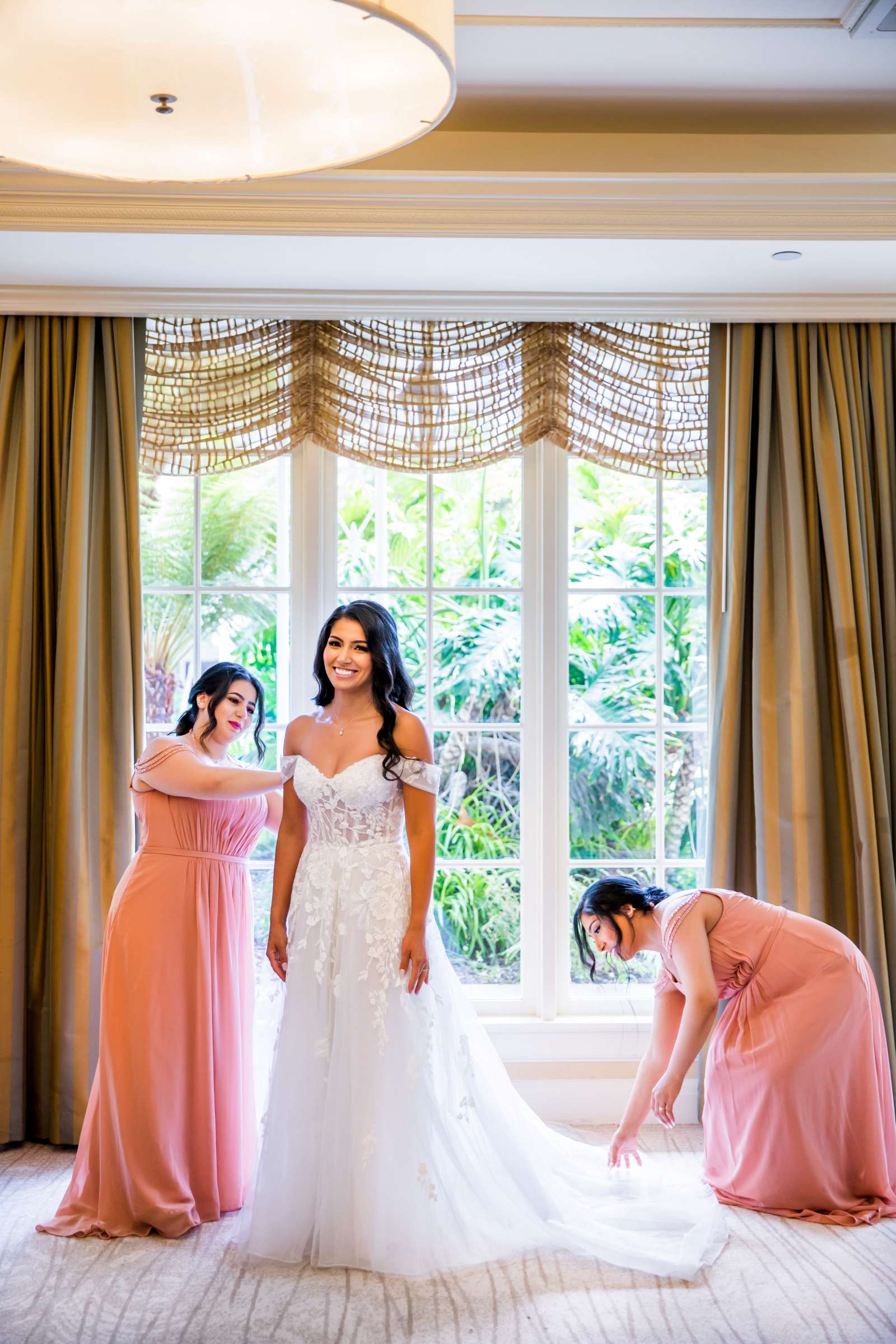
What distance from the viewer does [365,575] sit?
3.71 metres

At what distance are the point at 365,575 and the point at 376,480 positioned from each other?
318mm

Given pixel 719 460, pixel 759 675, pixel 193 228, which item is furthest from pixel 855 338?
pixel 193 228

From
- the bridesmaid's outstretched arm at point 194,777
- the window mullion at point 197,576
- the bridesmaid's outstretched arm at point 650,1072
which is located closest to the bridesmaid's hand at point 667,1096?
the bridesmaid's outstretched arm at point 650,1072

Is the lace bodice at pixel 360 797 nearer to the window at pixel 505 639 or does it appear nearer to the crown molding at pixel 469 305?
the window at pixel 505 639

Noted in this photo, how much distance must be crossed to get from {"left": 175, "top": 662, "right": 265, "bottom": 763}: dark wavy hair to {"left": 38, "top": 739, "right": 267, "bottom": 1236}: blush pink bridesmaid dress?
13cm

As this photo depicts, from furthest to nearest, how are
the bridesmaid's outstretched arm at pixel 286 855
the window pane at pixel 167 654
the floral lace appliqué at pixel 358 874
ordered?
the window pane at pixel 167 654 → the bridesmaid's outstretched arm at pixel 286 855 → the floral lace appliqué at pixel 358 874

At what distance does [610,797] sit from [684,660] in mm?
526

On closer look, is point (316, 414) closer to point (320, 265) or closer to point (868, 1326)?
point (320, 265)

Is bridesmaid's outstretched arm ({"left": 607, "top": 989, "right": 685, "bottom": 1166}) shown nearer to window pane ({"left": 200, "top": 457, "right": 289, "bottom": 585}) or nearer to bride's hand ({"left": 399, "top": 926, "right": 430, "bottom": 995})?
bride's hand ({"left": 399, "top": 926, "right": 430, "bottom": 995})

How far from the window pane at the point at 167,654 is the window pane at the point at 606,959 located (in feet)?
4.72

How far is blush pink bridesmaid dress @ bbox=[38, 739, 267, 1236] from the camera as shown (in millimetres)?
2734

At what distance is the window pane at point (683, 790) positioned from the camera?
3.72m

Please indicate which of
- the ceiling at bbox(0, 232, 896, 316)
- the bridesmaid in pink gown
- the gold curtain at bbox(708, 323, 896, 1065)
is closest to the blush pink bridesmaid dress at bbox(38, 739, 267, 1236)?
the bridesmaid in pink gown

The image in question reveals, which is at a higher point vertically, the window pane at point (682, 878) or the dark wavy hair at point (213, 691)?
the dark wavy hair at point (213, 691)
